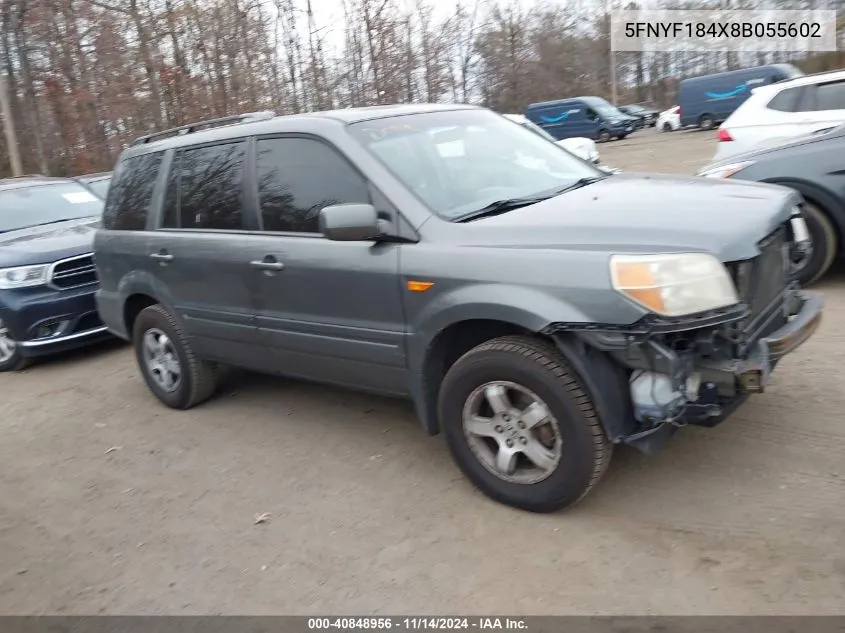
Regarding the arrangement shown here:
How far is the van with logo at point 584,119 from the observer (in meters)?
35.9

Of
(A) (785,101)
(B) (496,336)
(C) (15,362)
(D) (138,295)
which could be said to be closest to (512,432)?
(B) (496,336)

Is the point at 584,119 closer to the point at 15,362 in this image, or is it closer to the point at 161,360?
the point at 15,362

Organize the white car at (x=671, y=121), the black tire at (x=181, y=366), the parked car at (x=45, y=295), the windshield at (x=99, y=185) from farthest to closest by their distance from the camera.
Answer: the white car at (x=671, y=121) → the windshield at (x=99, y=185) → the parked car at (x=45, y=295) → the black tire at (x=181, y=366)

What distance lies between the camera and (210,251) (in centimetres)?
469

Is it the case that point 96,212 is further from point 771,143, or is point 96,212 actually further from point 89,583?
point 771,143

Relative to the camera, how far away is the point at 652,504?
11.3 feet

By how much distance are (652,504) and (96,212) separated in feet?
23.8

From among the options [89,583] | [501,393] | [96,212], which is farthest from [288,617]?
[96,212]

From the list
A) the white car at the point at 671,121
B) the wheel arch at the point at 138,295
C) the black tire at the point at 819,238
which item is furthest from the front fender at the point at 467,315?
the white car at the point at 671,121

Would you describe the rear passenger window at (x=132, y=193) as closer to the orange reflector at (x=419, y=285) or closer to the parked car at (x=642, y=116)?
the orange reflector at (x=419, y=285)

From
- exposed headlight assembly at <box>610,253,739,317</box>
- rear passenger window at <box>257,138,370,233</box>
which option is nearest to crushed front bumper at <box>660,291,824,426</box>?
exposed headlight assembly at <box>610,253,739,317</box>

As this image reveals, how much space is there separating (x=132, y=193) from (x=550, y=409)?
382cm

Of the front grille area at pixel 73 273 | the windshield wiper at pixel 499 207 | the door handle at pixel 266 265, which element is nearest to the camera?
the windshield wiper at pixel 499 207

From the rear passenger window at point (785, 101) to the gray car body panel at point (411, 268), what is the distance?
6.53m
